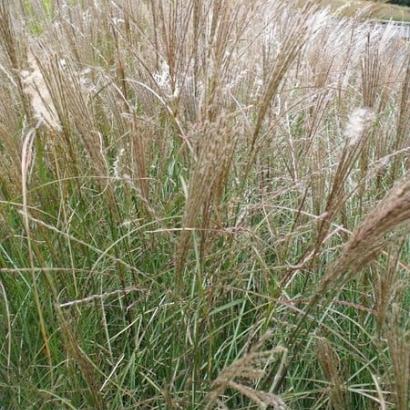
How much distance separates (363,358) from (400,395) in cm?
44

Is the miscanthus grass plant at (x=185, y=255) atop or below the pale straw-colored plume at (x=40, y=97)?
below

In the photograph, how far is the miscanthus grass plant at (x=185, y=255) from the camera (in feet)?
3.38

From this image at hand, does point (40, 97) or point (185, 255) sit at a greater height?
point (40, 97)

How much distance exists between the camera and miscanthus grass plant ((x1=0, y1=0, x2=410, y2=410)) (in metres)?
1.03

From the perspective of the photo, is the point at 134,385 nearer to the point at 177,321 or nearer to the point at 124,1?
the point at 177,321

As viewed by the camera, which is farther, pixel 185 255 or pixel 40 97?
pixel 40 97

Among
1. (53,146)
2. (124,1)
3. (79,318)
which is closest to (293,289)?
(79,318)

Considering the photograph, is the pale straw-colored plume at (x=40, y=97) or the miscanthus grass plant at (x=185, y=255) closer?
the miscanthus grass plant at (x=185, y=255)

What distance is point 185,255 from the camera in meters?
1.00

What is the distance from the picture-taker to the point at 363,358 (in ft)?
4.25

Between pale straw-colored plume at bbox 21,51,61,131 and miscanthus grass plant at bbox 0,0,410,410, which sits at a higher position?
pale straw-colored plume at bbox 21,51,61,131

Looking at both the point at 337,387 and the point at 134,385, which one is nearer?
the point at 337,387

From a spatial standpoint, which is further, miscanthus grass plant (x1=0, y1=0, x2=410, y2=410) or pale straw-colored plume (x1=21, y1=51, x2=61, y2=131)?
pale straw-colored plume (x1=21, y1=51, x2=61, y2=131)

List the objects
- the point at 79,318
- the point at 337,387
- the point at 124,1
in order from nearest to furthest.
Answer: the point at 337,387 → the point at 79,318 → the point at 124,1
